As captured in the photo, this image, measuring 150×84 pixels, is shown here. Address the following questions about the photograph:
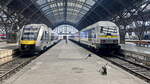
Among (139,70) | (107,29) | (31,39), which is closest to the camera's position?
(139,70)

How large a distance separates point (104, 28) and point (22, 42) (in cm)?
896

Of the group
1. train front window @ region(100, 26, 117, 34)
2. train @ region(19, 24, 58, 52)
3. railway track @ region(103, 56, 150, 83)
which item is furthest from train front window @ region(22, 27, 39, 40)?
railway track @ region(103, 56, 150, 83)

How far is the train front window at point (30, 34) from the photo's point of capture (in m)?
19.7

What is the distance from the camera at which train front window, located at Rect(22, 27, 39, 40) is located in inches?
776

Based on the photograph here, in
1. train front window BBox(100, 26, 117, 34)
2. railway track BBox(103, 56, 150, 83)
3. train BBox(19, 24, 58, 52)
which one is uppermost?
train front window BBox(100, 26, 117, 34)

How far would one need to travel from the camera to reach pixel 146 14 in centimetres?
3200

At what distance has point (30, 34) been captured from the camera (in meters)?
19.9

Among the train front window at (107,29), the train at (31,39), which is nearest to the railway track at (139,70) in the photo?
the train front window at (107,29)

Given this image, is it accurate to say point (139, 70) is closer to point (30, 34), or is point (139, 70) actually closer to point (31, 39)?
point (31, 39)

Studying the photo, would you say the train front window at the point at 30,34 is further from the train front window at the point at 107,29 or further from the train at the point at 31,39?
the train front window at the point at 107,29

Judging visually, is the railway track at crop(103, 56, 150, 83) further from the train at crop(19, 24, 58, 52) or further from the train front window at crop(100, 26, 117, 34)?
the train at crop(19, 24, 58, 52)

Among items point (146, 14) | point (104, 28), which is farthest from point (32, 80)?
point (146, 14)

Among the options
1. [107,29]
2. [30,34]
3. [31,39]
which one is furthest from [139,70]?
[30,34]

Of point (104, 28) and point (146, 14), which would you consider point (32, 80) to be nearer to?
point (104, 28)
